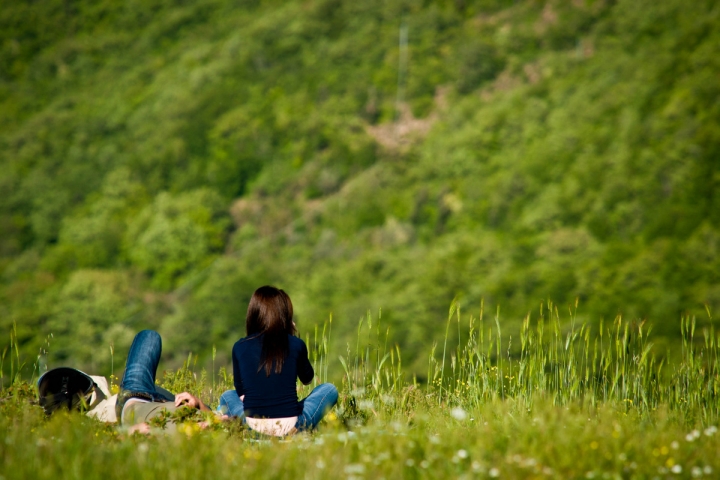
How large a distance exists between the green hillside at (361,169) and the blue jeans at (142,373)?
44131 millimetres

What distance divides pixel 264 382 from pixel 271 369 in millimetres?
81

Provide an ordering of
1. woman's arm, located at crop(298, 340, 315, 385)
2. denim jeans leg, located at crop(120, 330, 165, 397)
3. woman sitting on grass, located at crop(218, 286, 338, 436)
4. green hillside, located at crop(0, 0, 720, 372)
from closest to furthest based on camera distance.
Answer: woman sitting on grass, located at crop(218, 286, 338, 436), woman's arm, located at crop(298, 340, 315, 385), denim jeans leg, located at crop(120, 330, 165, 397), green hillside, located at crop(0, 0, 720, 372)

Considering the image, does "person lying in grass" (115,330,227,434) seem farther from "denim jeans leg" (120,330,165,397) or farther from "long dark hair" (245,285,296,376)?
"long dark hair" (245,285,296,376)

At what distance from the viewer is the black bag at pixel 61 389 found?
4129 mm

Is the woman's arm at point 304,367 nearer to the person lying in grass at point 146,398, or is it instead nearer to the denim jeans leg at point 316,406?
the denim jeans leg at point 316,406

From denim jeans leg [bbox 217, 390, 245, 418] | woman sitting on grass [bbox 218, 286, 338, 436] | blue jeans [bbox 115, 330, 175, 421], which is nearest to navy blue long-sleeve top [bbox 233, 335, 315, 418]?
woman sitting on grass [bbox 218, 286, 338, 436]

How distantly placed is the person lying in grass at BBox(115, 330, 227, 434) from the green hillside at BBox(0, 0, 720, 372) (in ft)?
145

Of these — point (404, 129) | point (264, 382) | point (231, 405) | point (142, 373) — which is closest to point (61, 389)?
point (142, 373)

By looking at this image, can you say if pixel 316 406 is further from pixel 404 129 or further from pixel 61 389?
pixel 404 129

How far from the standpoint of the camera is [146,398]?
418 cm

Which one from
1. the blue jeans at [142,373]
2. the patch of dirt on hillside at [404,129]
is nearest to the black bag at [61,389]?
the blue jeans at [142,373]

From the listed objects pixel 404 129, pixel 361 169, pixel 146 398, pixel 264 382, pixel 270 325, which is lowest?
pixel 361 169

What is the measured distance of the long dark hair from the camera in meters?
4.01

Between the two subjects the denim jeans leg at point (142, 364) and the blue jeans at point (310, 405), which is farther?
the denim jeans leg at point (142, 364)
